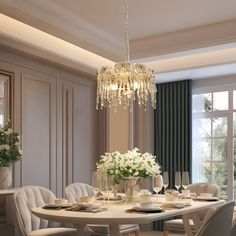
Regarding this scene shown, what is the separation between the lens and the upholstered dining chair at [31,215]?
3259 mm

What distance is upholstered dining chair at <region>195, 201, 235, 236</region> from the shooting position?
91.6 inches

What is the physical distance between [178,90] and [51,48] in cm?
232

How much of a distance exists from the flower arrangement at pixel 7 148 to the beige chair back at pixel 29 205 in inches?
27.0

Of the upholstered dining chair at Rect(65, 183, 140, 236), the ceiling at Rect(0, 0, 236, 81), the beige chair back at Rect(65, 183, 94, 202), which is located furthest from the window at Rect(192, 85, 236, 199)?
the beige chair back at Rect(65, 183, 94, 202)

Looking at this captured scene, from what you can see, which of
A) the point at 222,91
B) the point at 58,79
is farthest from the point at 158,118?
the point at 58,79

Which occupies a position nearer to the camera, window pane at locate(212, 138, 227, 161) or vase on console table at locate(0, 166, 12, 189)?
vase on console table at locate(0, 166, 12, 189)

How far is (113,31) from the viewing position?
15.4ft

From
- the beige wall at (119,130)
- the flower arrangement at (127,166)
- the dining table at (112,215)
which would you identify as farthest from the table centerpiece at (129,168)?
the beige wall at (119,130)

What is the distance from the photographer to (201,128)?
6.40 meters

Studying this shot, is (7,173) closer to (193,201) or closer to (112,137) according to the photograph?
(193,201)

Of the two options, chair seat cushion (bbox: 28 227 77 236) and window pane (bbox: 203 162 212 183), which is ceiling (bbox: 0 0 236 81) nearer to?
chair seat cushion (bbox: 28 227 77 236)

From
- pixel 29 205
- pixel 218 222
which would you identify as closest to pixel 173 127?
pixel 29 205

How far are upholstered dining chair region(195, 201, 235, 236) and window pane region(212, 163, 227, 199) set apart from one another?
3.67 metres

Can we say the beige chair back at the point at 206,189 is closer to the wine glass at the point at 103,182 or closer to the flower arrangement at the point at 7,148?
the wine glass at the point at 103,182
